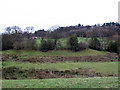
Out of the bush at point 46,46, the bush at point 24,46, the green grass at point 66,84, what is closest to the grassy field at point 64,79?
the green grass at point 66,84

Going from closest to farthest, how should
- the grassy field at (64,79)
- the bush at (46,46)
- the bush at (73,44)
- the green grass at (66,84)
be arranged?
the green grass at (66,84) < the grassy field at (64,79) < the bush at (46,46) < the bush at (73,44)

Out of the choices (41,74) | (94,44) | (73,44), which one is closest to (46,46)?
(73,44)

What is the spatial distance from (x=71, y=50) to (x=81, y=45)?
4.75 meters

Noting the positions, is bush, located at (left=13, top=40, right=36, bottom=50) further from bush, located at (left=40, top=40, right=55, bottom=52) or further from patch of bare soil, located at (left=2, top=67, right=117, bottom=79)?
patch of bare soil, located at (left=2, top=67, right=117, bottom=79)

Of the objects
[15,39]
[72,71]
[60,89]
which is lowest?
[72,71]

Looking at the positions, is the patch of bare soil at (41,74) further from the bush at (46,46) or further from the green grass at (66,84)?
the bush at (46,46)

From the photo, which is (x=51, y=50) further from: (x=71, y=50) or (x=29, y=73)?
Answer: (x=29, y=73)

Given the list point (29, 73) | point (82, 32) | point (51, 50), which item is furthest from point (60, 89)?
point (82, 32)

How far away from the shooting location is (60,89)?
8539mm

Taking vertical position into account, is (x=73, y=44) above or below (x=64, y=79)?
above

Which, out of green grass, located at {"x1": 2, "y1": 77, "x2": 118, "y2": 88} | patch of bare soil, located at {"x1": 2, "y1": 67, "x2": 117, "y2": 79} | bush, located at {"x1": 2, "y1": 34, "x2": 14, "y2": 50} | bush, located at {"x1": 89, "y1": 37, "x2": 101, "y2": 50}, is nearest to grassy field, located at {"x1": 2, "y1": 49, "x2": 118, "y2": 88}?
green grass, located at {"x1": 2, "y1": 77, "x2": 118, "y2": 88}

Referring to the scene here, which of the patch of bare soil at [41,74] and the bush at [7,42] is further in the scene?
the bush at [7,42]

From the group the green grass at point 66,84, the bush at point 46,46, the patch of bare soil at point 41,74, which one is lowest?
the patch of bare soil at point 41,74

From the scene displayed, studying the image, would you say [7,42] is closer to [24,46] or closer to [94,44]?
[24,46]
